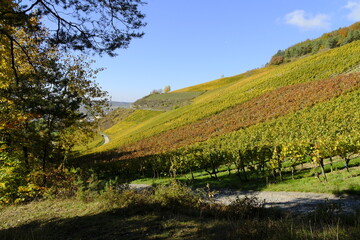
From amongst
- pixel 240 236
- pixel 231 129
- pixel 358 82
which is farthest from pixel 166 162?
pixel 358 82

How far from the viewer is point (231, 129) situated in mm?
28922

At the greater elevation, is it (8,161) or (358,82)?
(358,82)

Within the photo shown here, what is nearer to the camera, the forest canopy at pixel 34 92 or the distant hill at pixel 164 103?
the forest canopy at pixel 34 92

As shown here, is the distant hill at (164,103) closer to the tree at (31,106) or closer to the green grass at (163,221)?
the tree at (31,106)

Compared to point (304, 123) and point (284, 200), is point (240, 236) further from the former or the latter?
point (304, 123)

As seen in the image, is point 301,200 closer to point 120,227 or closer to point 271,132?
point 120,227

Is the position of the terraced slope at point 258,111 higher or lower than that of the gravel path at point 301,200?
higher

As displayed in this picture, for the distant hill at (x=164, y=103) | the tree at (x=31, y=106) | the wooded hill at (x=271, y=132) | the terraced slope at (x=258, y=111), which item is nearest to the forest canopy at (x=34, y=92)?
the tree at (x=31, y=106)

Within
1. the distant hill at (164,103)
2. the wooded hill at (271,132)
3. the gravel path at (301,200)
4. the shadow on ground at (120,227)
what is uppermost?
the distant hill at (164,103)

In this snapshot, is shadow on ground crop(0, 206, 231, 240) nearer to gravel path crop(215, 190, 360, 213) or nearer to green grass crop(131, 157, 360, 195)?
gravel path crop(215, 190, 360, 213)

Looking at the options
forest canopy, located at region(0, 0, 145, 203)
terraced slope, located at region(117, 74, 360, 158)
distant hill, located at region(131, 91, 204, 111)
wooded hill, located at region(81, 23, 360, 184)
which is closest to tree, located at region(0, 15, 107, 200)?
forest canopy, located at region(0, 0, 145, 203)

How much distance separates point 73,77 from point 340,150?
1969 cm

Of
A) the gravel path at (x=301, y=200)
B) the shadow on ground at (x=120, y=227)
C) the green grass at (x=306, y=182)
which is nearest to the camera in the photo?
the shadow on ground at (x=120, y=227)

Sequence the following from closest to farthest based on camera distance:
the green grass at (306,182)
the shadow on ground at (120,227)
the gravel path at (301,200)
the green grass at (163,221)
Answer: the green grass at (163,221) < the shadow on ground at (120,227) < the gravel path at (301,200) < the green grass at (306,182)
